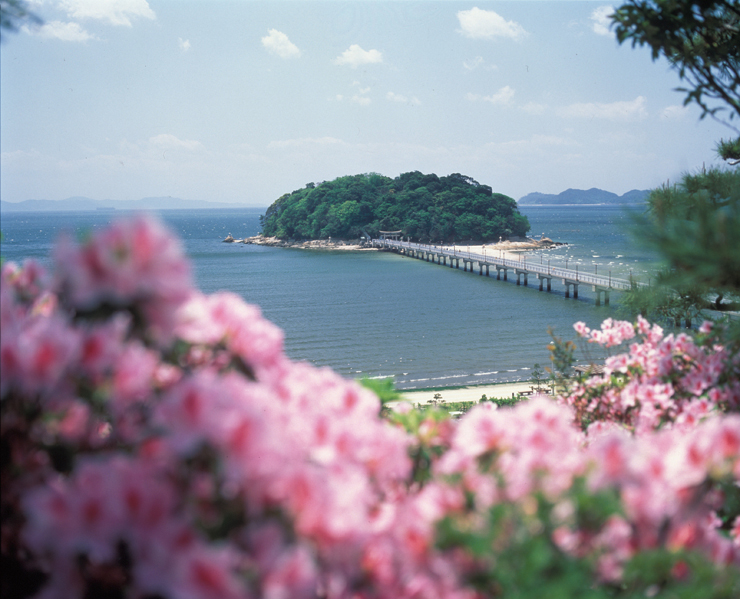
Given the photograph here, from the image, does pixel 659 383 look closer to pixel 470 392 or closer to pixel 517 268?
pixel 470 392

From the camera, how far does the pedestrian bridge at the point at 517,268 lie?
35969mm

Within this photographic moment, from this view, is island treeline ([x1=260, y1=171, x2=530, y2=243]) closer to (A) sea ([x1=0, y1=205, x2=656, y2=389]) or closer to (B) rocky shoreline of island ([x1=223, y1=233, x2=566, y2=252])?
(B) rocky shoreline of island ([x1=223, y1=233, x2=566, y2=252])

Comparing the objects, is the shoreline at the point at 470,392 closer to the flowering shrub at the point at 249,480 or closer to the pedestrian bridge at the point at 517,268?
the pedestrian bridge at the point at 517,268

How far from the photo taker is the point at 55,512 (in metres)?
1.43

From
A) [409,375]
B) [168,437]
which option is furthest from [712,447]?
[409,375]

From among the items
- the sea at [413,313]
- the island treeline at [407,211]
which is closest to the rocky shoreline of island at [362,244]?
the island treeline at [407,211]

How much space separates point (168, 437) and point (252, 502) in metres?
0.26

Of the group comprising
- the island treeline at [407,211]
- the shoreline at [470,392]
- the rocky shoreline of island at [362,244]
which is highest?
the island treeline at [407,211]

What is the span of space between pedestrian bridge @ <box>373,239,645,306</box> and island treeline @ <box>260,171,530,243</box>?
494cm

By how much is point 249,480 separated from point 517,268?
46049 mm

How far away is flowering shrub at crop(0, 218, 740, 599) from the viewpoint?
1402 millimetres

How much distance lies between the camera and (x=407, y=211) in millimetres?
81000

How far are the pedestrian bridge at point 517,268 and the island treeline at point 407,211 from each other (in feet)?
16.2

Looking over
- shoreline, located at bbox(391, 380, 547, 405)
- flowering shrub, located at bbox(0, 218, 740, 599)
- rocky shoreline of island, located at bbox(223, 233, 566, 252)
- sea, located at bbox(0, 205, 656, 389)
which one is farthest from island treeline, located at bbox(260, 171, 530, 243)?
flowering shrub, located at bbox(0, 218, 740, 599)
